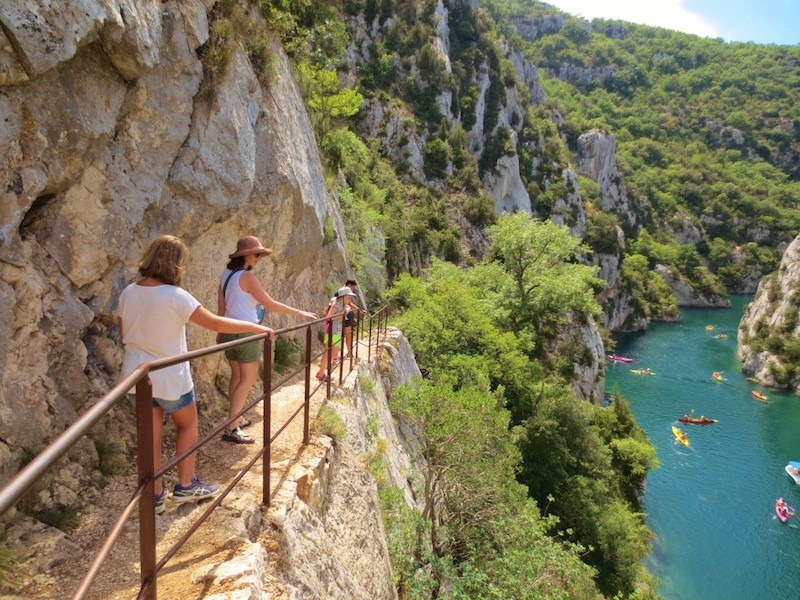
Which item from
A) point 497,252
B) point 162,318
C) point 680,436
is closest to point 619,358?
point 680,436

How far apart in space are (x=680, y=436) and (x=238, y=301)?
36.8 metres

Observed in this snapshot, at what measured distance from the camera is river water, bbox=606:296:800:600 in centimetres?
2089

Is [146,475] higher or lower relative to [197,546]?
higher

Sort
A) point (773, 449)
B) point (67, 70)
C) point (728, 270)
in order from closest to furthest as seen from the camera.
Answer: point (67, 70) → point (773, 449) → point (728, 270)

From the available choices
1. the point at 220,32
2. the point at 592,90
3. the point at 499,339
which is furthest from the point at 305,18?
the point at 592,90

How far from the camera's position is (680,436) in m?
32.4

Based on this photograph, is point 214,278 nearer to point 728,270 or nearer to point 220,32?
point 220,32

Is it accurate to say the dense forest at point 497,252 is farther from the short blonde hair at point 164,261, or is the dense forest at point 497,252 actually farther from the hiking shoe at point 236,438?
the short blonde hair at point 164,261

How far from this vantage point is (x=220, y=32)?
6.25m

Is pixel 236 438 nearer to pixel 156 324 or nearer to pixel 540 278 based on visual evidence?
pixel 156 324

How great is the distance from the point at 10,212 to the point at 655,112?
15059cm

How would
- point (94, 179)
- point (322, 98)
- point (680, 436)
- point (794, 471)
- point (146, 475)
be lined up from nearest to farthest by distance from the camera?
point (146, 475) < point (94, 179) < point (322, 98) < point (794, 471) < point (680, 436)

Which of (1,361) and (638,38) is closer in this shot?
(1,361)

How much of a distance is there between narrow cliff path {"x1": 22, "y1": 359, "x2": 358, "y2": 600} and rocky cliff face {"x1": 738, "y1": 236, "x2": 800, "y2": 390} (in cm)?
5971
